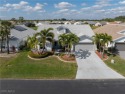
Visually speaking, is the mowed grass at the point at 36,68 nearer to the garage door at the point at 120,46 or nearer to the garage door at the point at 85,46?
the garage door at the point at 85,46

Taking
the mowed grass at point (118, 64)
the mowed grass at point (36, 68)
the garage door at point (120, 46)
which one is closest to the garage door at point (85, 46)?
the garage door at point (120, 46)

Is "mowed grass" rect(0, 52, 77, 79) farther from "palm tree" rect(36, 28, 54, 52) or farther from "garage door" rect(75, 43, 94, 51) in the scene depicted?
"garage door" rect(75, 43, 94, 51)

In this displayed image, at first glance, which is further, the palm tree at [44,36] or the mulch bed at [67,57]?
the palm tree at [44,36]
